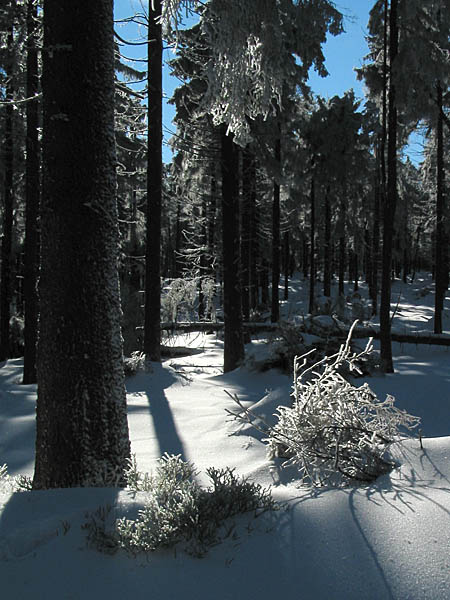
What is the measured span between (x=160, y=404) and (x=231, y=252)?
14.6 feet

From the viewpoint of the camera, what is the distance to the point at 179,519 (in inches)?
95.3

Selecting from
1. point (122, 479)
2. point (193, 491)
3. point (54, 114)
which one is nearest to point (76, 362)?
point (122, 479)

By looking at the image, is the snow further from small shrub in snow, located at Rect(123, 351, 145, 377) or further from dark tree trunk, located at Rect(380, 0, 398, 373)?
small shrub in snow, located at Rect(123, 351, 145, 377)

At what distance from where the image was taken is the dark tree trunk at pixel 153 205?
37.0 feet

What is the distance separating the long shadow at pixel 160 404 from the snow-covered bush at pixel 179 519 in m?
1.39

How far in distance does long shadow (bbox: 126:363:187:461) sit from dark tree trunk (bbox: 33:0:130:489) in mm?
919

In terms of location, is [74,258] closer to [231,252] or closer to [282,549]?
[282,549]

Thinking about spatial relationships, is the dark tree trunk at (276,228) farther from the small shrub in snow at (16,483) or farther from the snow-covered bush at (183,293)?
the small shrub in snow at (16,483)

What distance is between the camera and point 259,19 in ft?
17.4

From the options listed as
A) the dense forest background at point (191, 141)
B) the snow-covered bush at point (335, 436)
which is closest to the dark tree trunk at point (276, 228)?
the dense forest background at point (191, 141)

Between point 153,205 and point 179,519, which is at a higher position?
point 153,205

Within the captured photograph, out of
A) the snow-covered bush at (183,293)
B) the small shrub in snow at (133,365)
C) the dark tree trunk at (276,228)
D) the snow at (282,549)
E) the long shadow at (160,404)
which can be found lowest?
the long shadow at (160,404)

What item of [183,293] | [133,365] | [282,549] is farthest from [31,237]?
[282,549]

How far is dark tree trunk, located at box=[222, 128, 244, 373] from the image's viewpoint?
10672mm
